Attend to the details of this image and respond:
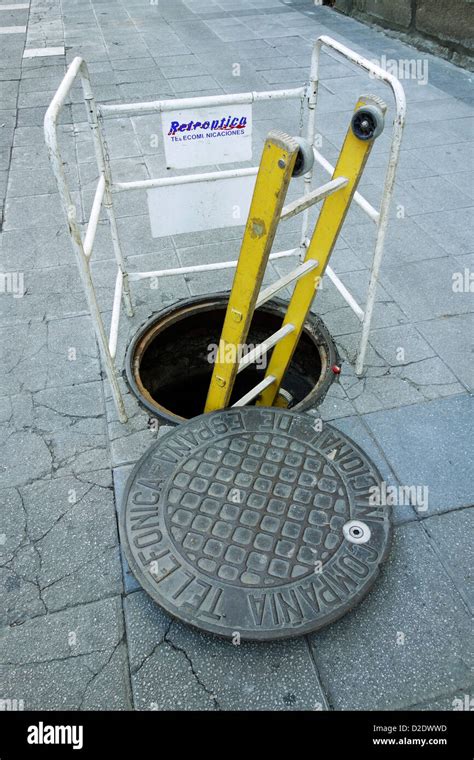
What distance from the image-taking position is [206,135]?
3.16 meters

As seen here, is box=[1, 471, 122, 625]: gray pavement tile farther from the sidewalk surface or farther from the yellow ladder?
the yellow ladder

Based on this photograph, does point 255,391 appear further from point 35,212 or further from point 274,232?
point 35,212

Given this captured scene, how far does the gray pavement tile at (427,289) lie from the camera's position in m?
3.93

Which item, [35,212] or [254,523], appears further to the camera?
[35,212]

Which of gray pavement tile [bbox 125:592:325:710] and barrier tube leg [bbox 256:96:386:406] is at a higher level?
barrier tube leg [bbox 256:96:386:406]

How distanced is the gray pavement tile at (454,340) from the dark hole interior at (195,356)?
31.5 inches

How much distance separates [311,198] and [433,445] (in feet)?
5.05

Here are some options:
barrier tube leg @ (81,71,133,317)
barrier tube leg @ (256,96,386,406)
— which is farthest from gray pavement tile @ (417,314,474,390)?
barrier tube leg @ (81,71,133,317)

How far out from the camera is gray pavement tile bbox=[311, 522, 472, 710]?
6.98 feet

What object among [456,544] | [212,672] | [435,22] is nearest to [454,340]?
[456,544]

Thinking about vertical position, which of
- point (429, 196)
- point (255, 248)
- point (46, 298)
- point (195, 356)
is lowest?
point (195, 356)

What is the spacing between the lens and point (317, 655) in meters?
2.22

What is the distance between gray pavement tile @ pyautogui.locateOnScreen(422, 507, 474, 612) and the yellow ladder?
1228mm
